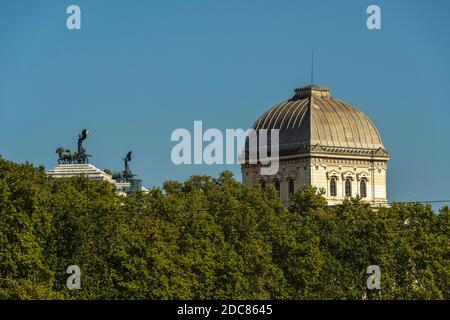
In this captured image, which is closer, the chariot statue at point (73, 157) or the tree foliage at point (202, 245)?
the tree foliage at point (202, 245)

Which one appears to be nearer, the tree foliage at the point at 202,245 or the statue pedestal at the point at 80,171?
the tree foliage at the point at 202,245

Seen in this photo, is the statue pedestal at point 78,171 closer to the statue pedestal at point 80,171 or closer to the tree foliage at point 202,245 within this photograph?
the statue pedestal at point 80,171

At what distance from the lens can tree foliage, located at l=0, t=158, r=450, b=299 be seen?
125125mm

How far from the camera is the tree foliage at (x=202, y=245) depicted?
125125 mm

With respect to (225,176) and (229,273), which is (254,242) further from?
(225,176)

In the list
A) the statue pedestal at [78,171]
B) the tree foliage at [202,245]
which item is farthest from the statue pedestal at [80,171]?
the tree foliage at [202,245]

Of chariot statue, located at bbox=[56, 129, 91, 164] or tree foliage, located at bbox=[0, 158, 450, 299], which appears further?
chariot statue, located at bbox=[56, 129, 91, 164]

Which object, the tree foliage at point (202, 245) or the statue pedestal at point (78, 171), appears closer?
the tree foliage at point (202, 245)

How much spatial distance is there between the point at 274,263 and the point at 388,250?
8621 mm

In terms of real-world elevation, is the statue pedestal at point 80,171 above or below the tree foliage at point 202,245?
above

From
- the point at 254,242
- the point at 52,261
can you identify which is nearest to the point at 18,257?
the point at 52,261

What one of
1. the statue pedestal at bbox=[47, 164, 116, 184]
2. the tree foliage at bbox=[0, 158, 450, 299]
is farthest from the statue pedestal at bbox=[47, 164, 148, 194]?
the tree foliage at bbox=[0, 158, 450, 299]

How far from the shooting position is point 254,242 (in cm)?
14175

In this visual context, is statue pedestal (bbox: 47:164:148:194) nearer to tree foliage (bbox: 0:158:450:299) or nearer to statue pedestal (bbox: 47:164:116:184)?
statue pedestal (bbox: 47:164:116:184)
